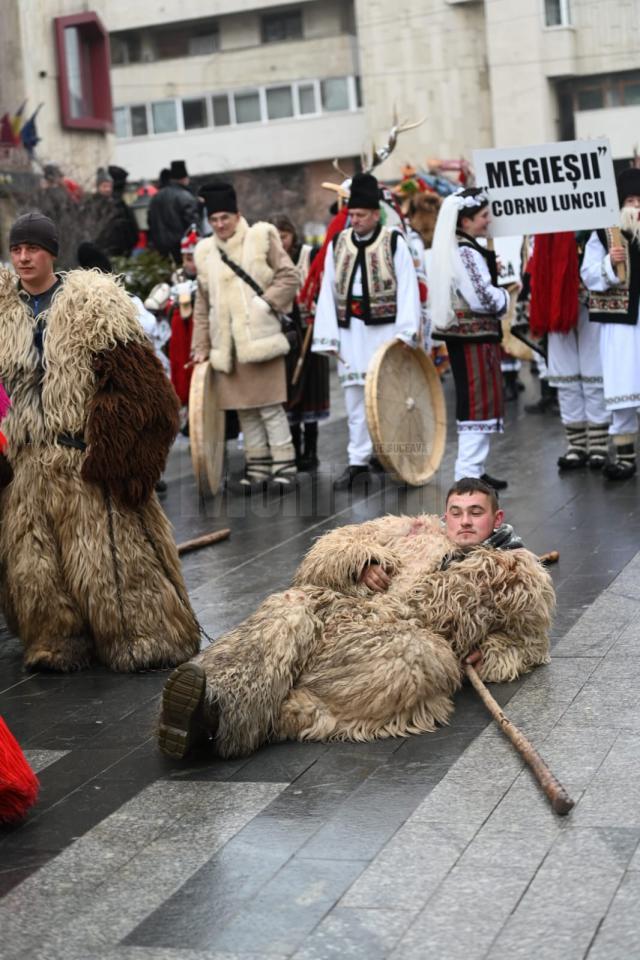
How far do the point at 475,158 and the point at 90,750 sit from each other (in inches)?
238

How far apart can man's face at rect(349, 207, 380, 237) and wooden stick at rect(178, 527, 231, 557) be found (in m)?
2.56

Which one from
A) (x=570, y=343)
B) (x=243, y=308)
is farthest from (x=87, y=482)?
(x=570, y=343)

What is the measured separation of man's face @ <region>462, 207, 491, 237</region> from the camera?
9.83 meters

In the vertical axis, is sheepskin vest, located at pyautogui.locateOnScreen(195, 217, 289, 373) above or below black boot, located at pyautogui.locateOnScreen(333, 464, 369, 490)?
above

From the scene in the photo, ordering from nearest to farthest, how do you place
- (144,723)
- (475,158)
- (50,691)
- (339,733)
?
(339,733), (144,723), (50,691), (475,158)

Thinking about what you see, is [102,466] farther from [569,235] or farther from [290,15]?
[290,15]

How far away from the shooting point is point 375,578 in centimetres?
591

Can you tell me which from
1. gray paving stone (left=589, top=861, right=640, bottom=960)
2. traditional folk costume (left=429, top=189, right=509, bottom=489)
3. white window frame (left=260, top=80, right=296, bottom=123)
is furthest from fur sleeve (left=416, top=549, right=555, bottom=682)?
white window frame (left=260, top=80, right=296, bottom=123)

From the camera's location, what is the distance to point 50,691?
20.6ft

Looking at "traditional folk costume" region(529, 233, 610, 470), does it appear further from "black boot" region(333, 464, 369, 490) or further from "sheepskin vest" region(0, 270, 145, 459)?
Answer: "sheepskin vest" region(0, 270, 145, 459)

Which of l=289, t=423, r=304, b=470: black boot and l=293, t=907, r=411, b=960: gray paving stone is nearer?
l=293, t=907, r=411, b=960: gray paving stone

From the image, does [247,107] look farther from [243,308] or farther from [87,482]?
[87,482]

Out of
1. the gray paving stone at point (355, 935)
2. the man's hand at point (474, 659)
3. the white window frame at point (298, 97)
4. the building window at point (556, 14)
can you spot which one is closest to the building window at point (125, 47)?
the white window frame at point (298, 97)

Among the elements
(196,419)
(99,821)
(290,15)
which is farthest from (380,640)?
(290,15)
